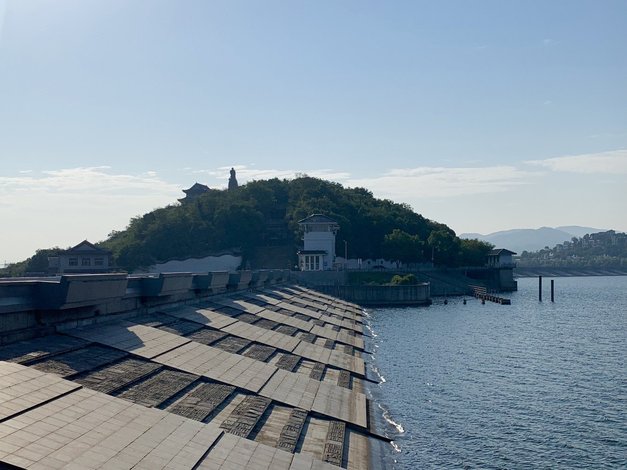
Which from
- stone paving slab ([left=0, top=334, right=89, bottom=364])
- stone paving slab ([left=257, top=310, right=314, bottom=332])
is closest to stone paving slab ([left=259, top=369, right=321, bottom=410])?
stone paving slab ([left=0, top=334, right=89, bottom=364])

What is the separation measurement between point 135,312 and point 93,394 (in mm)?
20389

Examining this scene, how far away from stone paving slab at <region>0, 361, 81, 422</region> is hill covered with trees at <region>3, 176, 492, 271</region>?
13983cm

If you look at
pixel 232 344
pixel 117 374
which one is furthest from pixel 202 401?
pixel 232 344

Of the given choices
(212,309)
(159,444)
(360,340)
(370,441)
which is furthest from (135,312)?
(360,340)

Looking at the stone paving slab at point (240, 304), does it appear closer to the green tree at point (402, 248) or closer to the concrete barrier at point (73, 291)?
the concrete barrier at point (73, 291)

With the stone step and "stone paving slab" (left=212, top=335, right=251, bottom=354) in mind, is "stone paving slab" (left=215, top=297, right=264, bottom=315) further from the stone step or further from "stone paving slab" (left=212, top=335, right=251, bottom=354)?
the stone step

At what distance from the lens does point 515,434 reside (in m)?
40.7

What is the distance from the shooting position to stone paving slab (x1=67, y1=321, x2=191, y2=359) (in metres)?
35.8

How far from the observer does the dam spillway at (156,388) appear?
75.1 ft

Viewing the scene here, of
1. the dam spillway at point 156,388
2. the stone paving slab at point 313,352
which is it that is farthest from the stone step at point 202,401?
the stone paving slab at point 313,352

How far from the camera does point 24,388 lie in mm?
24859

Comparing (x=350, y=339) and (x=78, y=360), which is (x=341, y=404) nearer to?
(x=78, y=360)

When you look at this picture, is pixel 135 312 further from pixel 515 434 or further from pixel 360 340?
pixel 360 340

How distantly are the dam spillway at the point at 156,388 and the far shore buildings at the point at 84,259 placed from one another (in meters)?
52.7
